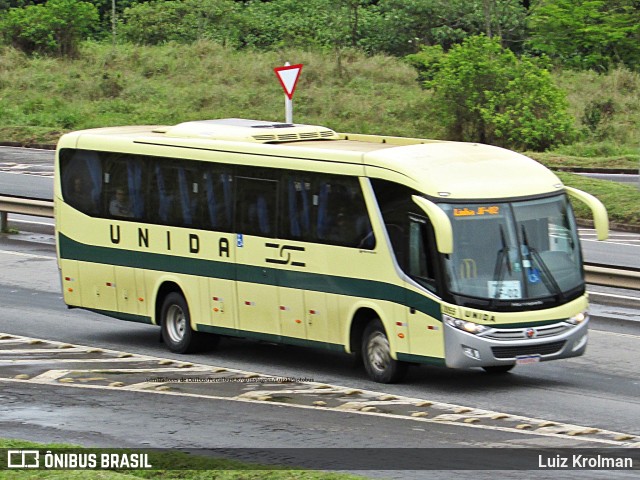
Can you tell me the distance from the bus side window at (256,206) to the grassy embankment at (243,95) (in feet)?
71.5

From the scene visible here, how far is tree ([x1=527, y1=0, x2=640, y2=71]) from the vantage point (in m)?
52.3

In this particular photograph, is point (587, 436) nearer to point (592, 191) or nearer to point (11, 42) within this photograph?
point (592, 191)

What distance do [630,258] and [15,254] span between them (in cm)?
1216

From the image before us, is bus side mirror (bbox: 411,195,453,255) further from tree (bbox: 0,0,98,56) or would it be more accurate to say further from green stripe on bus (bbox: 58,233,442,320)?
tree (bbox: 0,0,98,56)

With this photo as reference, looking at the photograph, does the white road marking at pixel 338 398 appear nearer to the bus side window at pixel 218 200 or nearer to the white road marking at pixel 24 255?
the bus side window at pixel 218 200

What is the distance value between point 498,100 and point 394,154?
25736mm

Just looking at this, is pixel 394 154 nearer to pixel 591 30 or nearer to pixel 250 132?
pixel 250 132

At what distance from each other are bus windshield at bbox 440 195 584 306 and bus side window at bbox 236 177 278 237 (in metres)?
2.80

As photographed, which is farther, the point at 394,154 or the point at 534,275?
the point at 394,154

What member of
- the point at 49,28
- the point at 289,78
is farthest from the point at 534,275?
the point at 49,28

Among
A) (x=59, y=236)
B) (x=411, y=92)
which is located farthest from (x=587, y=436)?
(x=411, y=92)

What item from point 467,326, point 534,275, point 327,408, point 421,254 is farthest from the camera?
point 421,254

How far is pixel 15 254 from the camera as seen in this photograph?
26672 millimetres

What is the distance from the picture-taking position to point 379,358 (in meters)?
16.1
